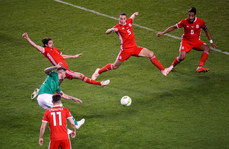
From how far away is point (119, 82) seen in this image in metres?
11.6

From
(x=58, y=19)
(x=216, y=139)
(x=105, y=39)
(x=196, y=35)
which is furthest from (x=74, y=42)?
(x=216, y=139)

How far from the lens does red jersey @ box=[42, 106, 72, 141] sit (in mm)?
6883

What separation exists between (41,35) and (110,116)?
7163mm

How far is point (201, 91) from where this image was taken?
421 inches

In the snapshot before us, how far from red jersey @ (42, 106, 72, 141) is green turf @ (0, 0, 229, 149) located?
1.41 m

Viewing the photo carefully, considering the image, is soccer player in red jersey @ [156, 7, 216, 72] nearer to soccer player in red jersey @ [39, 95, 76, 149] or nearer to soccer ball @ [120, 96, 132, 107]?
soccer ball @ [120, 96, 132, 107]

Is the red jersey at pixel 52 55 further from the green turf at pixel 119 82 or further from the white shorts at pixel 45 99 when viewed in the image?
the white shorts at pixel 45 99

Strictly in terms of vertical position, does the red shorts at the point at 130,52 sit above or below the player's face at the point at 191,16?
below

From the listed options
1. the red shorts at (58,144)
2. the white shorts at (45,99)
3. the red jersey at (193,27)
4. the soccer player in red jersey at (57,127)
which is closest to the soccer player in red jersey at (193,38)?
the red jersey at (193,27)

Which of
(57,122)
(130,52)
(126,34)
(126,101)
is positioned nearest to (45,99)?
(57,122)

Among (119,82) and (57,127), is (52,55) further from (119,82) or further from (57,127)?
(57,127)

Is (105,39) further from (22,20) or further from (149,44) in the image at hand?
(22,20)

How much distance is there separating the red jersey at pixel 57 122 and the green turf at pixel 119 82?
1409 millimetres

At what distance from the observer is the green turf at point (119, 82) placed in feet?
28.1
